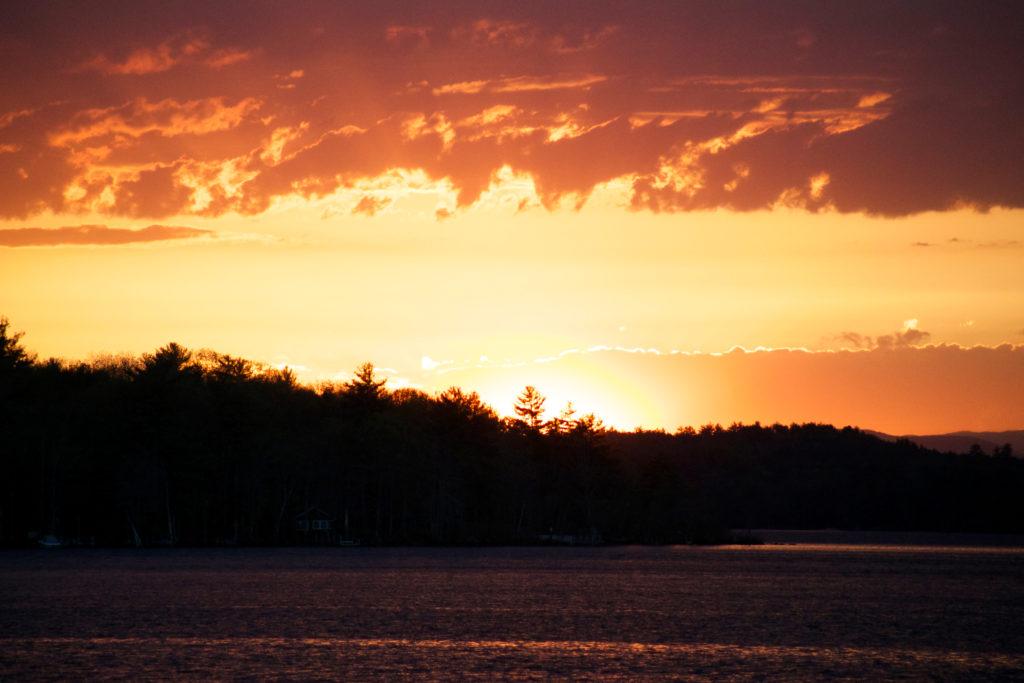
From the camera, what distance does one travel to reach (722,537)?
141250mm

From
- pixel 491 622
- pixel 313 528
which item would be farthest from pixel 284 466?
pixel 491 622

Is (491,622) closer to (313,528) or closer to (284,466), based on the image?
(284,466)

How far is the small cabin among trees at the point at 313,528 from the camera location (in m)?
116

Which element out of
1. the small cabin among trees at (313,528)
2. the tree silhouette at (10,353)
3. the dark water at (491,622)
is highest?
the tree silhouette at (10,353)

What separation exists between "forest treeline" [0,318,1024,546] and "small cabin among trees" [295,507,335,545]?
25cm

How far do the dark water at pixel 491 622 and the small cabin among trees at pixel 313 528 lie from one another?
34.0 m

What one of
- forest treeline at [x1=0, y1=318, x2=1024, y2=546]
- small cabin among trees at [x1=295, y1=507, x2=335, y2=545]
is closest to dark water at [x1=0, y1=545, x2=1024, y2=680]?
forest treeline at [x1=0, y1=318, x2=1024, y2=546]

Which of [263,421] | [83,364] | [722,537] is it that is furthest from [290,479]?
[722,537]

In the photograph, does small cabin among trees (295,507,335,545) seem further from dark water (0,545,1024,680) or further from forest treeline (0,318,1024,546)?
dark water (0,545,1024,680)

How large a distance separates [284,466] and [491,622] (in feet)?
234

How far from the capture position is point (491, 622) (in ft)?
139

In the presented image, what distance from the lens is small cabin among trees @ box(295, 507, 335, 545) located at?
116 m

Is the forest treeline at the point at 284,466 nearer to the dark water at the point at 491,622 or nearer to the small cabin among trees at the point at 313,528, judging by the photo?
the small cabin among trees at the point at 313,528

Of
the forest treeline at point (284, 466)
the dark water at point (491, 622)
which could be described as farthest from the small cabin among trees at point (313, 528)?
the dark water at point (491, 622)
